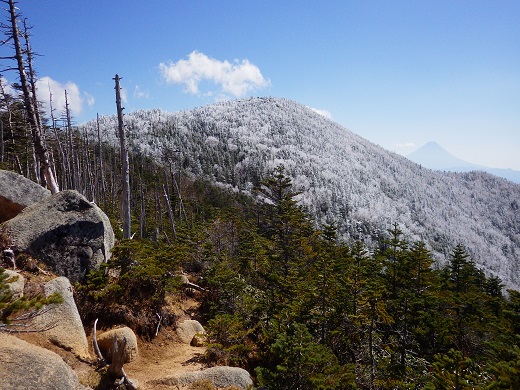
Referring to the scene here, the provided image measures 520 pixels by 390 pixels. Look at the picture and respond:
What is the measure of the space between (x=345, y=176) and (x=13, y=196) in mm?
130667

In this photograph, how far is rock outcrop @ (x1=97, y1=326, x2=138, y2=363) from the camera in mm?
9125

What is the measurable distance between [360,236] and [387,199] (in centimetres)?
4315

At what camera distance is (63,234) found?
10.9 metres

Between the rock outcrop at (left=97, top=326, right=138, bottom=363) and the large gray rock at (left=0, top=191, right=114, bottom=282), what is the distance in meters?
2.65

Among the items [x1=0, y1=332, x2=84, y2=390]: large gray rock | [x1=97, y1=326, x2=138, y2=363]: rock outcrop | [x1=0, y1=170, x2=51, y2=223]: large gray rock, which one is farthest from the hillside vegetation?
[x1=0, y1=170, x2=51, y2=223]: large gray rock

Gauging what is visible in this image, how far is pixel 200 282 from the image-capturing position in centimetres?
1869

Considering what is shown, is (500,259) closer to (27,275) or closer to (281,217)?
(281,217)

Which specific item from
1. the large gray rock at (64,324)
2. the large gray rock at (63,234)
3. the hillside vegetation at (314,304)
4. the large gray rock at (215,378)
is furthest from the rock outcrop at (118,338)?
the large gray rock at (63,234)

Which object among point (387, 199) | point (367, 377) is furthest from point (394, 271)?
point (387, 199)

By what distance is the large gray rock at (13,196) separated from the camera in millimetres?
11859

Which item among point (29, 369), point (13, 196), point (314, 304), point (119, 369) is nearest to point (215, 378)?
point (119, 369)

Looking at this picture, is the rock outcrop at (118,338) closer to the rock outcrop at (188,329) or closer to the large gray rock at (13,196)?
the rock outcrop at (188,329)

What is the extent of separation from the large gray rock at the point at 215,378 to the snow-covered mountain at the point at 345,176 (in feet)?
283

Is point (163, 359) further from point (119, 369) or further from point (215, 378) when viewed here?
point (119, 369)
